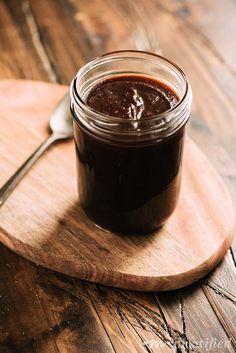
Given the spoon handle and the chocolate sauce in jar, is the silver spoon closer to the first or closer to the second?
the spoon handle

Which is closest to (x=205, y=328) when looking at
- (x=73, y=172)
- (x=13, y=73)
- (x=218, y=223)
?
→ (x=218, y=223)

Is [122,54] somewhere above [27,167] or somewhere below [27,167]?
above

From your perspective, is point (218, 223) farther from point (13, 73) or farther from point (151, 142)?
point (13, 73)

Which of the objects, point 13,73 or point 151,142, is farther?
point 13,73

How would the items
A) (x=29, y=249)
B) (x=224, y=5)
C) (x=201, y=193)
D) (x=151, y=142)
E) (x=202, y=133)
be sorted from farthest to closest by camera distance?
1. (x=224, y=5)
2. (x=202, y=133)
3. (x=201, y=193)
4. (x=29, y=249)
5. (x=151, y=142)

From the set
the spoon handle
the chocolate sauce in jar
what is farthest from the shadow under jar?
the spoon handle

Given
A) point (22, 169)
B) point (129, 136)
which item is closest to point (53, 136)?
point (22, 169)

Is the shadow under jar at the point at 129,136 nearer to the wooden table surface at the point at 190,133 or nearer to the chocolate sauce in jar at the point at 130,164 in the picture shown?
the chocolate sauce in jar at the point at 130,164
